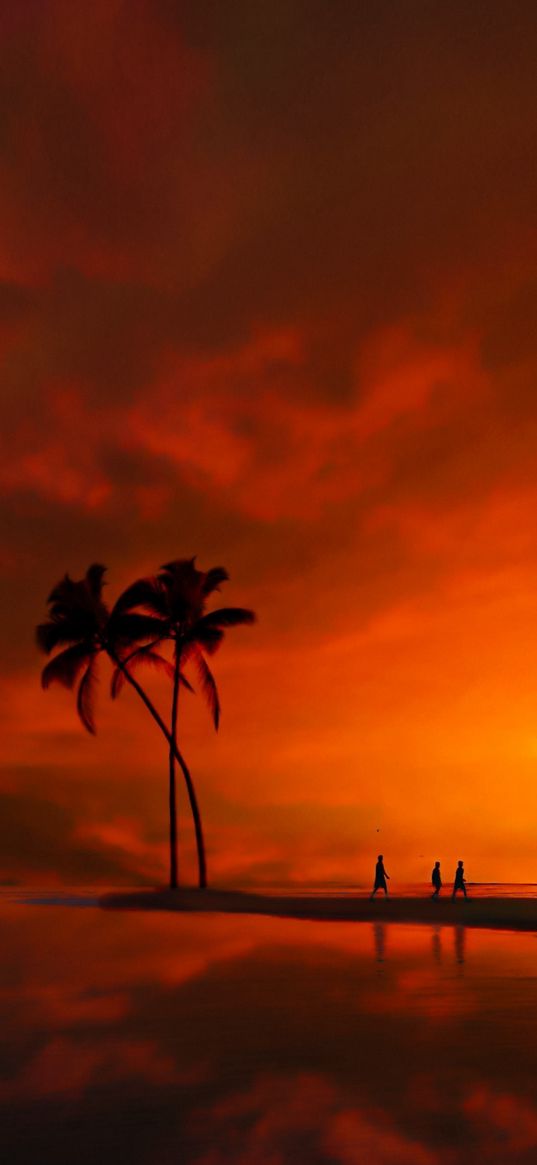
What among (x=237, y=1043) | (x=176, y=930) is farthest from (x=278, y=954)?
(x=237, y=1043)

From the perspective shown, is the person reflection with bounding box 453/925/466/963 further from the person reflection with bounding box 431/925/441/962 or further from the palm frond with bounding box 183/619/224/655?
the palm frond with bounding box 183/619/224/655

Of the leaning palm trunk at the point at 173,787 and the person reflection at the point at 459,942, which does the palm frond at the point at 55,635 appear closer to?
the leaning palm trunk at the point at 173,787

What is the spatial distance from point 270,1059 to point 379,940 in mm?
15152

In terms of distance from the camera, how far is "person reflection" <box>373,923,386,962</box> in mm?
20094

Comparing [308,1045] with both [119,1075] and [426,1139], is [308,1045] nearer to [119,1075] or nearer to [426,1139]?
[119,1075]

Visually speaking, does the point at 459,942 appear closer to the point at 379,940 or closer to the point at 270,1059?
the point at 379,940

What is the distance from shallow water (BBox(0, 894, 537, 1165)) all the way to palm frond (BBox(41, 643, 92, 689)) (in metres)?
27.7

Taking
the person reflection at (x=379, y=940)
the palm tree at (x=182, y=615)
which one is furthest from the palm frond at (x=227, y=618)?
the person reflection at (x=379, y=940)

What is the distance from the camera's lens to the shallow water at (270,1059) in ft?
21.9

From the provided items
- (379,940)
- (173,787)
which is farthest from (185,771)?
(379,940)

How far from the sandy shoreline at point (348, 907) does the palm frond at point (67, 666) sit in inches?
334

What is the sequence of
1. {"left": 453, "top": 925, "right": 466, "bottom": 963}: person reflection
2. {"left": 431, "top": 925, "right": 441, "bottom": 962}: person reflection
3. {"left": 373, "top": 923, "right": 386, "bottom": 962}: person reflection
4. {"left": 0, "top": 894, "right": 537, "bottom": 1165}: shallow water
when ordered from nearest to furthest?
{"left": 0, "top": 894, "right": 537, "bottom": 1165}: shallow water → {"left": 453, "top": 925, "right": 466, "bottom": 963}: person reflection → {"left": 431, "top": 925, "right": 441, "bottom": 962}: person reflection → {"left": 373, "top": 923, "right": 386, "bottom": 962}: person reflection

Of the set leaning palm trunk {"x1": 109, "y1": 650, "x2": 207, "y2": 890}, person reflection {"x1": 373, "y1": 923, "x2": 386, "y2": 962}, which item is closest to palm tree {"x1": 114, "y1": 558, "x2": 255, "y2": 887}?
leaning palm trunk {"x1": 109, "y1": 650, "x2": 207, "y2": 890}

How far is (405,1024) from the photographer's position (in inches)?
453
